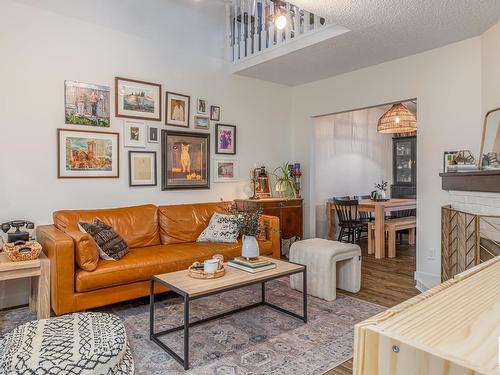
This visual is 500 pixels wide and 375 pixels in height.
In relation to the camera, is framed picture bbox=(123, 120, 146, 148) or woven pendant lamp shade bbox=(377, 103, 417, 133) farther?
woven pendant lamp shade bbox=(377, 103, 417, 133)

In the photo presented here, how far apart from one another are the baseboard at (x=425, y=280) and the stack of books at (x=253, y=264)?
1903 mm

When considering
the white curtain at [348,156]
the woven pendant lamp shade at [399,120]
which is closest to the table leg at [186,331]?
the white curtain at [348,156]

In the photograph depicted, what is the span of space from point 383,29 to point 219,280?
2.82m

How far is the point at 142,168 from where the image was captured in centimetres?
415

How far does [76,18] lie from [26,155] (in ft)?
4.88

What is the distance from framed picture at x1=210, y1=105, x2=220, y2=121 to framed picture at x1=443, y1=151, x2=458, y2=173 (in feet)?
9.14

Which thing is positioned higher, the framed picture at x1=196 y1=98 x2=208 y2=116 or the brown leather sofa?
the framed picture at x1=196 y1=98 x2=208 y2=116

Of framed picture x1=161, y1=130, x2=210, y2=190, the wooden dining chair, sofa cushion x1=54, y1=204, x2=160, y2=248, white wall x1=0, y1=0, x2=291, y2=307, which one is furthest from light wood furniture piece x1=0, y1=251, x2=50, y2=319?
the wooden dining chair

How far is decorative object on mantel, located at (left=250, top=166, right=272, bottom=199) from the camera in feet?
17.0

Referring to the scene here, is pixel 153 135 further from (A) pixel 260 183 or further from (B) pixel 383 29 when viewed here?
(B) pixel 383 29

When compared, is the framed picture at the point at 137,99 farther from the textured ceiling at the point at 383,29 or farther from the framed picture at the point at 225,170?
the textured ceiling at the point at 383,29

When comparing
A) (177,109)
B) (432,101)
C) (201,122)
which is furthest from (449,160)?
(177,109)

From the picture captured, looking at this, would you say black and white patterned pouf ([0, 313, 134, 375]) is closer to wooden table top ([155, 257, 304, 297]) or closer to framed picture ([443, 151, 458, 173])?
wooden table top ([155, 257, 304, 297])

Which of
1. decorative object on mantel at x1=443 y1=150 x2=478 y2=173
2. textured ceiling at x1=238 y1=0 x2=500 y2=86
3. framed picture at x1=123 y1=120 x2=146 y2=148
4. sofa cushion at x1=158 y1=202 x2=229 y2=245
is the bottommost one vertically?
sofa cushion at x1=158 y1=202 x2=229 y2=245
